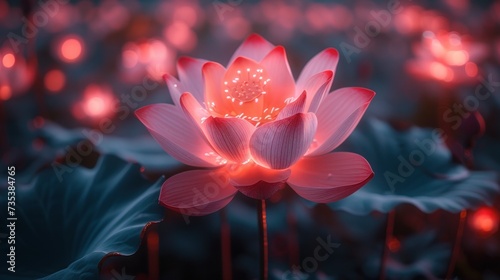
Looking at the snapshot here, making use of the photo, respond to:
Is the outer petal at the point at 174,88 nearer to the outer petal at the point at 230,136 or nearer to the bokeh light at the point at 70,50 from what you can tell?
the outer petal at the point at 230,136

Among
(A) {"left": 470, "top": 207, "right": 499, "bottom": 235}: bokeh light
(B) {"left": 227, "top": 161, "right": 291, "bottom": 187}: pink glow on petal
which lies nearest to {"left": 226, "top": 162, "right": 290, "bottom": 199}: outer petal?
(B) {"left": 227, "top": 161, "right": 291, "bottom": 187}: pink glow on petal

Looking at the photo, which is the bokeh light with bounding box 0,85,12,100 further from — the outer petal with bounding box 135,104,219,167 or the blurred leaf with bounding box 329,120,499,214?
the blurred leaf with bounding box 329,120,499,214

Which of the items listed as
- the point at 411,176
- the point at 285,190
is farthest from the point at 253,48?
the point at 285,190

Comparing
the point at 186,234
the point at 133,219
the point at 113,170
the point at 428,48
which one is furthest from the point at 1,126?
the point at 428,48

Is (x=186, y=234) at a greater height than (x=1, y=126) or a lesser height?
lesser

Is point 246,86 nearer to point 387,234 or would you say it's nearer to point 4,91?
point 387,234

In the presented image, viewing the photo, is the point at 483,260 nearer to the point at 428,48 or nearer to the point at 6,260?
the point at 428,48
